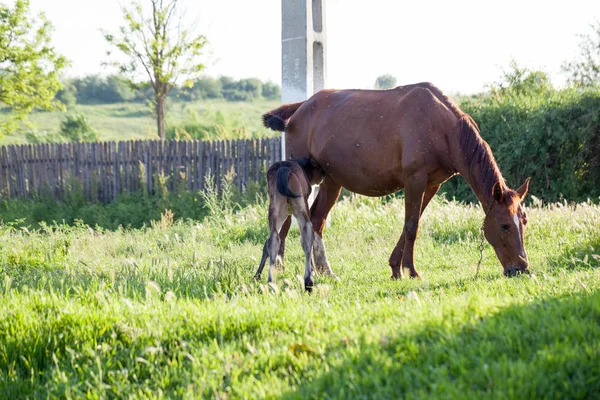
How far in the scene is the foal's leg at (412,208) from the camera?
7.09 m

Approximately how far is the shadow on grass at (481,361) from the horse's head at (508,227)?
7.58 feet

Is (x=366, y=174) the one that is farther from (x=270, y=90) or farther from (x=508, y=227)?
(x=270, y=90)

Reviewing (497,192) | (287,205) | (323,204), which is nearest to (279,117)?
(323,204)

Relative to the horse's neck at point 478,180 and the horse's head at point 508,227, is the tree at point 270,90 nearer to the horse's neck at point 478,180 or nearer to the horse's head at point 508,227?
the horse's neck at point 478,180

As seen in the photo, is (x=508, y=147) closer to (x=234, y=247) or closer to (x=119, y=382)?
(x=234, y=247)

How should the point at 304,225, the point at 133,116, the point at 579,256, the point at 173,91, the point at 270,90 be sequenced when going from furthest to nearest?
the point at 270,90
the point at 173,91
the point at 133,116
the point at 579,256
the point at 304,225

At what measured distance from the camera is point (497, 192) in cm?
638

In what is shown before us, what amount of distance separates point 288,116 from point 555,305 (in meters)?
5.40

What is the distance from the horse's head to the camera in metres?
6.44

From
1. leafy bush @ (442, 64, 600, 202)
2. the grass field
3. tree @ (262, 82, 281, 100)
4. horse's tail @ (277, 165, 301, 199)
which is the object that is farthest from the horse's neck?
tree @ (262, 82, 281, 100)

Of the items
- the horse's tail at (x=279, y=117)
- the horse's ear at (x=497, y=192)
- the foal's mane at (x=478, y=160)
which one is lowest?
the horse's ear at (x=497, y=192)

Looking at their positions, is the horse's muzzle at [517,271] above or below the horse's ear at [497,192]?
below

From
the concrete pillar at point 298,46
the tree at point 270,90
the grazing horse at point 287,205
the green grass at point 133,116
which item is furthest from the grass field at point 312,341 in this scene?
the tree at point 270,90

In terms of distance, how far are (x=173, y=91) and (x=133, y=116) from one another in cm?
1513
